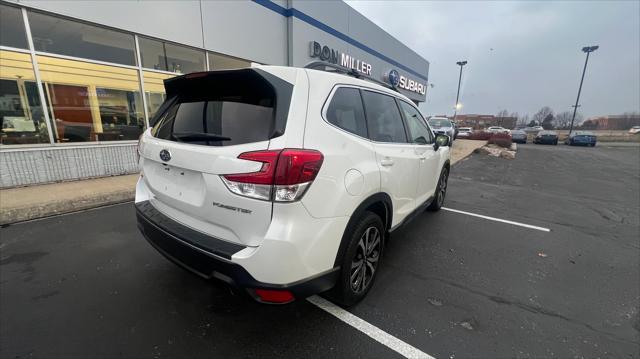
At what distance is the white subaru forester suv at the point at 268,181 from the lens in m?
1.68

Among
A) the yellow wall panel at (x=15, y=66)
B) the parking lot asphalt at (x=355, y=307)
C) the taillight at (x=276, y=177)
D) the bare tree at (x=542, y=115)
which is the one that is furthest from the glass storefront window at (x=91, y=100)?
the bare tree at (x=542, y=115)

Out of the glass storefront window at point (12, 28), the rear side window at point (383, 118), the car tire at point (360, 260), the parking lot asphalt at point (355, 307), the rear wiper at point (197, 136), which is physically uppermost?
the glass storefront window at point (12, 28)

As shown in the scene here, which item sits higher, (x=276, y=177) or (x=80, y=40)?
(x=80, y=40)

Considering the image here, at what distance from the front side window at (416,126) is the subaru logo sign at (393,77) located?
1751 cm

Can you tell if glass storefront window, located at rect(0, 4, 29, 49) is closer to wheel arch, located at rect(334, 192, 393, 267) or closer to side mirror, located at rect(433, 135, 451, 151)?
wheel arch, located at rect(334, 192, 393, 267)

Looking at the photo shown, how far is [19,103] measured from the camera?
5660 mm

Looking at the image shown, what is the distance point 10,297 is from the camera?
244 centimetres

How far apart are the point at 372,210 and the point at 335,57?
1332 cm

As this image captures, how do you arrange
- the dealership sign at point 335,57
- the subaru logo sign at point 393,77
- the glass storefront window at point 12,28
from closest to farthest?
the glass storefront window at point 12,28, the dealership sign at point 335,57, the subaru logo sign at point 393,77

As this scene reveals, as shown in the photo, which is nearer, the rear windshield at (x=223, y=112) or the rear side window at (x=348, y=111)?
the rear windshield at (x=223, y=112)

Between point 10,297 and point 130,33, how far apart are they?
667 cm

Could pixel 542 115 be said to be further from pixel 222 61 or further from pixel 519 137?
pixel 222 61

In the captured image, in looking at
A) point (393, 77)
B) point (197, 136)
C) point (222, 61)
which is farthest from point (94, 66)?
point (393, 77)

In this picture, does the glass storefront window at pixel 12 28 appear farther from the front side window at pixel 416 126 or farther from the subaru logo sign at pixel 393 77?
the subaru logo sign at pixel 393 77
